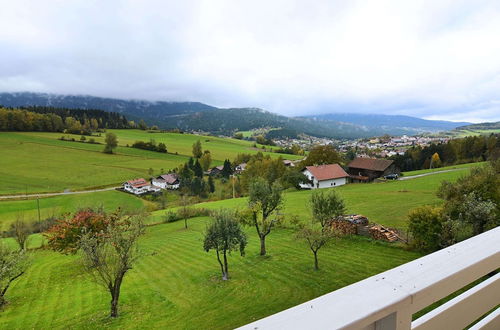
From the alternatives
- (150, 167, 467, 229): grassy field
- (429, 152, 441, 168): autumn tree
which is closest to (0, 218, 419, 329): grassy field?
(150, 167, 467, 229): grassy field

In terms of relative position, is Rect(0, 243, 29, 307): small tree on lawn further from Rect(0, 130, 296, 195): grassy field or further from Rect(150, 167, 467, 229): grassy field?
Rect(0, 130, 296, 195): grassy field

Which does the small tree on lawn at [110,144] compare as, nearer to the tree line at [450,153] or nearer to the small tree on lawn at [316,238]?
the tree line at [450,153]

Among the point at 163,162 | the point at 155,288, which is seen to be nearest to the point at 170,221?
the point at 155,288

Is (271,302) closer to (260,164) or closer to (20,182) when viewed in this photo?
(260,164)

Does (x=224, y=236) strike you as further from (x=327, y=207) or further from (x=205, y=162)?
(x=205, y=162)

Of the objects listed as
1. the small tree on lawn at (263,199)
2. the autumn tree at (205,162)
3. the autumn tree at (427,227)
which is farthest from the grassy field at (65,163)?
the autumn tree at (427,227)

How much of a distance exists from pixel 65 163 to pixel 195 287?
74.1 meters

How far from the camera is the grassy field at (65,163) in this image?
65.5 m

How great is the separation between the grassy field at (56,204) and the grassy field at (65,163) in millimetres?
8037

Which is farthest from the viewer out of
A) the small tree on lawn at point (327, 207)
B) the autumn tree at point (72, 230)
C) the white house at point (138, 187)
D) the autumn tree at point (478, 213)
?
the white house at point (138, 187)

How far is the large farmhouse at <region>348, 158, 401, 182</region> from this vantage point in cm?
5706

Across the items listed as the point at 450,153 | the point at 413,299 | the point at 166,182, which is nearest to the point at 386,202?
the point at 413,299

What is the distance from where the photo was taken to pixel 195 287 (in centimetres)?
1956

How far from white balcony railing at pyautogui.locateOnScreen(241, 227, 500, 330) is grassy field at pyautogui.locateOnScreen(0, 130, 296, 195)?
242 ft
